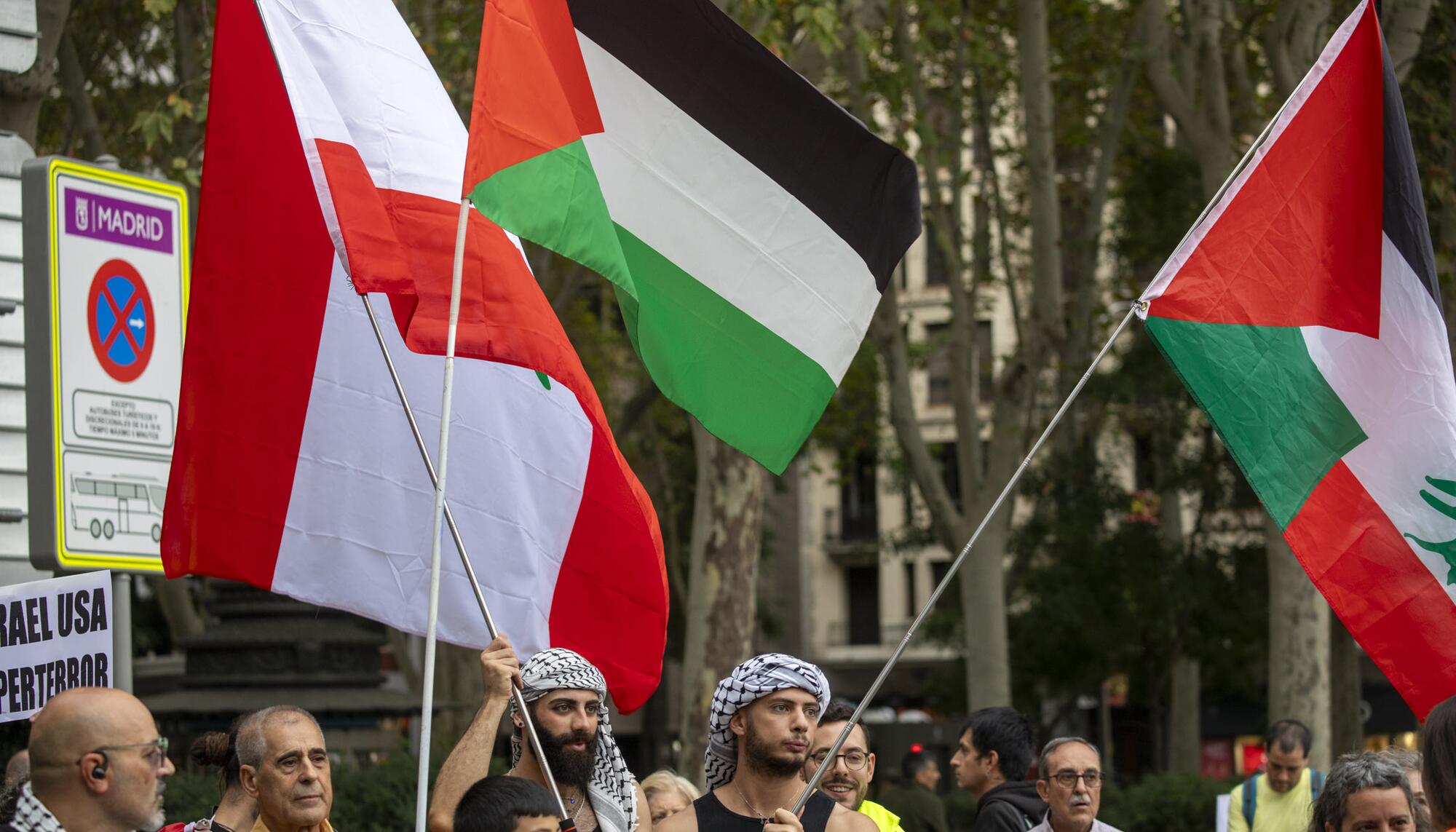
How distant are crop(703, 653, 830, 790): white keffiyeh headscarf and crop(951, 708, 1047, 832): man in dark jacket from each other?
5.52ft

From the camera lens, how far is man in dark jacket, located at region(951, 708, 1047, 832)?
6660mm

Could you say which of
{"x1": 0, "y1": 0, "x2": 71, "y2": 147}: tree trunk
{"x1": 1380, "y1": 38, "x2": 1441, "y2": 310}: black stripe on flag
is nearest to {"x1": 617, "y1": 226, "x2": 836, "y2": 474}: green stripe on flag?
{"x1": 1380, "y1": 38, "x2": 1441, "y2": 310}: black stripe on flag

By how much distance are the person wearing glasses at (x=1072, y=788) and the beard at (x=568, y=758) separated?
73.1 inches

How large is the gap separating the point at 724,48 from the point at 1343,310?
7.28 feet

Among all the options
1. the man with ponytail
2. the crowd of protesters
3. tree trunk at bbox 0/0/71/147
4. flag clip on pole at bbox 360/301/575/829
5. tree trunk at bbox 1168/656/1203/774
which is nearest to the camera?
the crowd of protesters

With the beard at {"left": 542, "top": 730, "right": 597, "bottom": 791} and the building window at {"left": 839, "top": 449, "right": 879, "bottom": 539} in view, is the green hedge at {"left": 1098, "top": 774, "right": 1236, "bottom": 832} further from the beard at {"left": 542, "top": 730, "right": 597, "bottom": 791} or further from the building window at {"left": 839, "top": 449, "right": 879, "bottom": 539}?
the building window at {"left": 839, "top": 449, "right": 879, "bottom": 539}

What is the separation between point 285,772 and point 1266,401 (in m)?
3.24

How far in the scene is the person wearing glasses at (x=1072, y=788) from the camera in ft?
20.4

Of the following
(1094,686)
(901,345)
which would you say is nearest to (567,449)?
(901,345)

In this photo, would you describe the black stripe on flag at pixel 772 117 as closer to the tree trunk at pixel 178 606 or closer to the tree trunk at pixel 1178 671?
the tree trunk at pixel 178 606

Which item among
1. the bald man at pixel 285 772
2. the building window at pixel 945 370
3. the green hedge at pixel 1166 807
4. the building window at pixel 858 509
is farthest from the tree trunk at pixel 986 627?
the building window at pixel 858 509

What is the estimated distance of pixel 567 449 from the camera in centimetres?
607

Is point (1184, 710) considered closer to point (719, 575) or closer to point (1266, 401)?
point (719, 575)

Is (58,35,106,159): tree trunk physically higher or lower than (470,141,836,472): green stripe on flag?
higher
